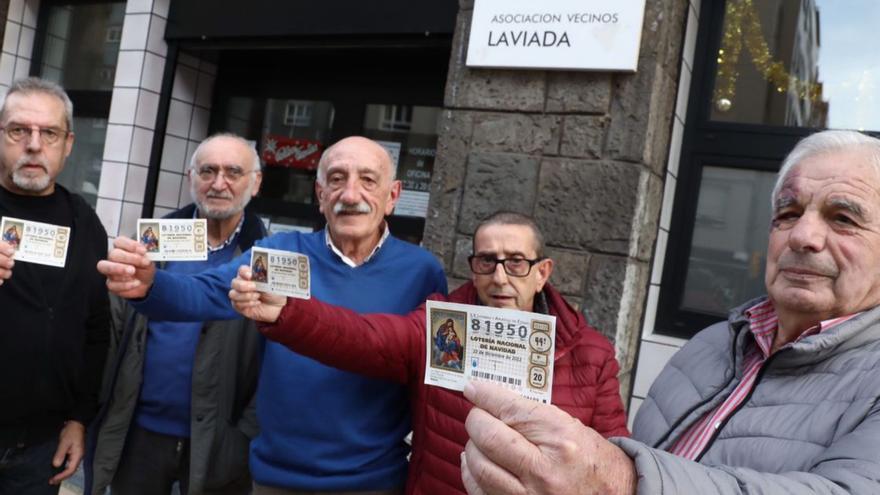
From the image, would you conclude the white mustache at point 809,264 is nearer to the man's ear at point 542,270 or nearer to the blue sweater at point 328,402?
the man's ear at point 542,270

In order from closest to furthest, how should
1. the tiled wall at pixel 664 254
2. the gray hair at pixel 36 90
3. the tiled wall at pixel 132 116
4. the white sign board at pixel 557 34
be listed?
1. the gray hair at pixel 36 90
2. the white sign board at pixel 557 34
3. the tiled wall at pixel 664 254
4. the tiled wall at pixel 132 116

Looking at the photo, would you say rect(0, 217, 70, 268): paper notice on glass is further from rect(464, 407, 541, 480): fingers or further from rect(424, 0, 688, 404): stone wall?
rect(424, 0, 688, 404): stone wall

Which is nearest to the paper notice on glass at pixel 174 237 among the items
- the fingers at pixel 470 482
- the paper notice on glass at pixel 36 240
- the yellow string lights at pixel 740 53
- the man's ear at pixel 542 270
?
the paper notice on glass at pixel 36 240

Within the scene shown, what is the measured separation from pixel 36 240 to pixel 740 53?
11.4ft

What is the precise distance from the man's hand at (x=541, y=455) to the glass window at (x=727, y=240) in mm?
2973

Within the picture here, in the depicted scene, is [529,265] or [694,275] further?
Answer: [694,275]

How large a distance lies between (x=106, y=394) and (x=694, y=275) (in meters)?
2.89

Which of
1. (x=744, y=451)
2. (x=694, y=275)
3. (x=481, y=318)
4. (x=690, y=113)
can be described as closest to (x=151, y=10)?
(x=690, y=113)

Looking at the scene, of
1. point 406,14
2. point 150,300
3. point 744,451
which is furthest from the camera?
point 406,14

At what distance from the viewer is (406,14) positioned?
4.27 metres

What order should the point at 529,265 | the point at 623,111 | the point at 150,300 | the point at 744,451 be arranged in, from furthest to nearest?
the point at 623,111 < the point at 529,265 < the point at 150,300 < the point at 744,451

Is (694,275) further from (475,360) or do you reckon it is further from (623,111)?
(475,360)

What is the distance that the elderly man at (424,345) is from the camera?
1.83 metres

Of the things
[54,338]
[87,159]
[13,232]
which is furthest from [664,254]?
[87,159]
